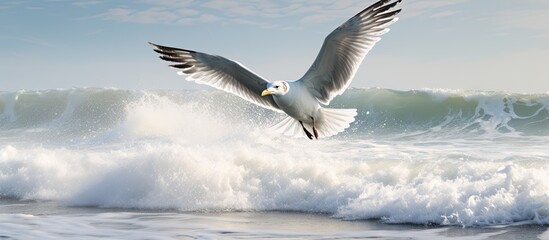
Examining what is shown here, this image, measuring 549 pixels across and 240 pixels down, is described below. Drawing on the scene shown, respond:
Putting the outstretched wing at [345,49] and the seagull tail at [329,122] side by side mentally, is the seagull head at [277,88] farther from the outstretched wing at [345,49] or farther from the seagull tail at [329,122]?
the seagull tail at [329,122]

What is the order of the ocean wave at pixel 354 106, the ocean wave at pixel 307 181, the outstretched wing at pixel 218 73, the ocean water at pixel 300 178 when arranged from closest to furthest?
the outstretched wing at pixel 218 73
the ocean water at pixel 300 178
the ocean wave at pixel 307 181
the ocean wave at pixel 354 106

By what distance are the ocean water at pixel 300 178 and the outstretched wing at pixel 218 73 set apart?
1762 mm

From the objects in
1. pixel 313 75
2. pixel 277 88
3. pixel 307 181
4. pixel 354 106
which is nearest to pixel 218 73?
pixel 313 75

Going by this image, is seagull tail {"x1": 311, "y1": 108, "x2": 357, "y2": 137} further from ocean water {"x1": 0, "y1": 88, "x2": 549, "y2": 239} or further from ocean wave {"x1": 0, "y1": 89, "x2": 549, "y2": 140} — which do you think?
ocean wave {"x1": 0, "y1": 89, "x2": 549, "y2": 140}

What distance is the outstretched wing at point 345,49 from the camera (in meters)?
6.58

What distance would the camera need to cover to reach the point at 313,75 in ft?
23.5

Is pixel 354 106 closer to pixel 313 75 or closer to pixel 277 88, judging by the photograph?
pixel 313 75

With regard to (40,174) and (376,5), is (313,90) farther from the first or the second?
(40,174)

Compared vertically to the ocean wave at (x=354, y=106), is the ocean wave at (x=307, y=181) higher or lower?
lower

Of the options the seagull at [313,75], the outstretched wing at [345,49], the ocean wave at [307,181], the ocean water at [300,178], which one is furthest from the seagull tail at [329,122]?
the ocean wave at [307,181]

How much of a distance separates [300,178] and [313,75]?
497 centimetres

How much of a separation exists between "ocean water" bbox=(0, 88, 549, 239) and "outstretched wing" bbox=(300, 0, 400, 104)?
203 centimetres

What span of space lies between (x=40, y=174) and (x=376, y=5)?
960 cm

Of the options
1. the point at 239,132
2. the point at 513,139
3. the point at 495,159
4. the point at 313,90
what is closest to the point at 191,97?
the point at 239,132
